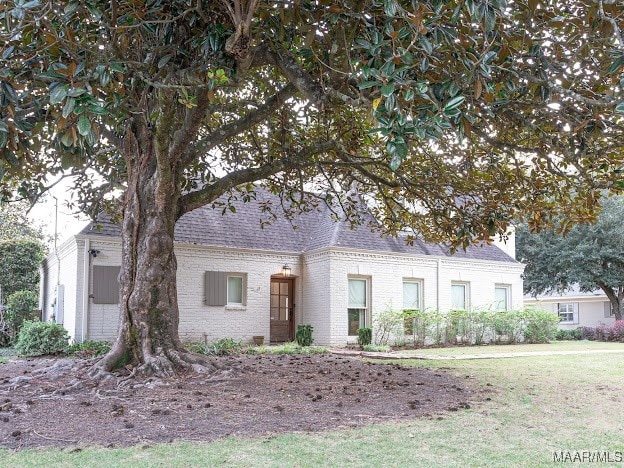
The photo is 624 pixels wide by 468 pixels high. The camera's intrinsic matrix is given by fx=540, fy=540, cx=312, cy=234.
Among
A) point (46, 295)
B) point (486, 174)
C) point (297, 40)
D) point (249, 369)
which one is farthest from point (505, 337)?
point (46, 295)

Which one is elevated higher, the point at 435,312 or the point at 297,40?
the point at 297,40

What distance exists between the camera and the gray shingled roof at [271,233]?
55.7 ft

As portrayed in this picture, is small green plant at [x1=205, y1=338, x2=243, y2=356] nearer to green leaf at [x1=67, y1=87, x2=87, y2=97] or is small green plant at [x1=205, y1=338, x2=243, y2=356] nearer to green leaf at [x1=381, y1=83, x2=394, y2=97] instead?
green leaf at [x1=67, y1=87, x2=87, y2=97]

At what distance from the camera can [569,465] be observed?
4.31 meters

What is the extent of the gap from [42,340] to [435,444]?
11.8 metres

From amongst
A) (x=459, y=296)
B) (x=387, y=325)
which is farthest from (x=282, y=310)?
(x=459, y=296)

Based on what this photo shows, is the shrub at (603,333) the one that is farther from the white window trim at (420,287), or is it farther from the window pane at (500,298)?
the white window trim at (420,287)

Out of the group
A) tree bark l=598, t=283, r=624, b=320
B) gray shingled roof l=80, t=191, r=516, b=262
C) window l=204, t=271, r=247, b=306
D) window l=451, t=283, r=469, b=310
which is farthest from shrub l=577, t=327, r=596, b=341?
window l=204, t=271, r=247, b=306

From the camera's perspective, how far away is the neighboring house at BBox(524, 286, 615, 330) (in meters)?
34.4

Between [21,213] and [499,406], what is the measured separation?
33.6m

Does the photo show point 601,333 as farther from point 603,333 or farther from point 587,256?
point 587,256

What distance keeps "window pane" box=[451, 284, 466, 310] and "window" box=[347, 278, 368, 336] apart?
417cm

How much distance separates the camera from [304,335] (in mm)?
16797

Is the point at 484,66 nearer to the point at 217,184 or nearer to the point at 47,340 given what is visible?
the point at 217,184
